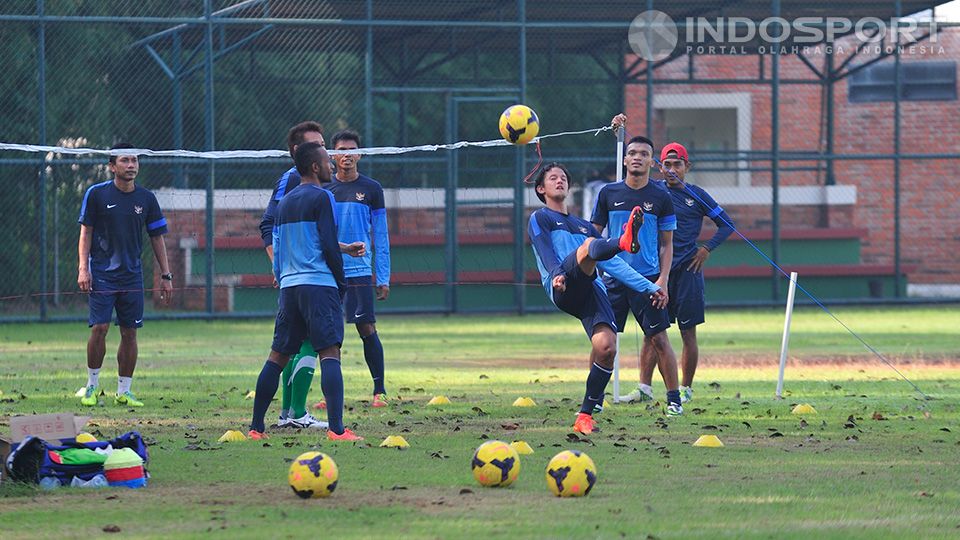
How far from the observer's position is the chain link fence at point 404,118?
24812 mm

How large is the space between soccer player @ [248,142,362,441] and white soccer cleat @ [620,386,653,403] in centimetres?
339

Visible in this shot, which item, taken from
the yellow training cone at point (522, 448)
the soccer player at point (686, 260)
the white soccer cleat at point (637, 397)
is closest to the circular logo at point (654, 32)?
the soccer player at point (686, 260)

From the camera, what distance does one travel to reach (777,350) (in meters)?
19.3

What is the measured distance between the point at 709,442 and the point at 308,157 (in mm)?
3203

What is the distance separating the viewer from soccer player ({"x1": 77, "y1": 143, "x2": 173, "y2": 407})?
1345cm

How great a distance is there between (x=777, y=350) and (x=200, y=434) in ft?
32.6

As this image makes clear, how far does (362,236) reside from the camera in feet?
43.1

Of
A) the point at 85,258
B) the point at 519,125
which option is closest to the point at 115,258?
the point at 85,258

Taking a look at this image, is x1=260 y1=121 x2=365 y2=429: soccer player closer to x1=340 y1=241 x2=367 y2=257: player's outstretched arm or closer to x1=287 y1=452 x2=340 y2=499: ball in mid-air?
x1=340 y1=241 x2=367 y2=257: player's outstretched arm

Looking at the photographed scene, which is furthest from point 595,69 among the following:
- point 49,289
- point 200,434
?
point 200,434

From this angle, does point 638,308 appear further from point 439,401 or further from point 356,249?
point 356,249

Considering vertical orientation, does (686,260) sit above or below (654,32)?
below

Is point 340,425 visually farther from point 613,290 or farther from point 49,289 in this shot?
point 49,289

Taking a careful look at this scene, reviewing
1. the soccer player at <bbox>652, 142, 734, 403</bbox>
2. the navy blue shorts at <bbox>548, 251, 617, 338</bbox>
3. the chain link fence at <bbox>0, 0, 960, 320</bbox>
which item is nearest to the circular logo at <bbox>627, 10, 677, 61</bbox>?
the chain link fence at <bbox>0, 0, 960, 320</bbox>
